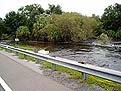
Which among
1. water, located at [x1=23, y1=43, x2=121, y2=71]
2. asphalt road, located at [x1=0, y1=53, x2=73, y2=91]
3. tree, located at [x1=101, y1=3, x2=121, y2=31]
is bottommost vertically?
water, located at [x1=23, y1=43, x2=121, y2=71]

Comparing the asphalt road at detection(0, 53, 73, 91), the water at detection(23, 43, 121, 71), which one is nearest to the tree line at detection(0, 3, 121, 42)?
the water at detection(23, 43, 121, 71)

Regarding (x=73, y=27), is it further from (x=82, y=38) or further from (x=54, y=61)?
(x=54, y=61)

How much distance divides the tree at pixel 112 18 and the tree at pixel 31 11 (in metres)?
27.5

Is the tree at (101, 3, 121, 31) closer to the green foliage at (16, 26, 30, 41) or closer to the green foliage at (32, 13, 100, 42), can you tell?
the green foliage at (32, 13, 100, 42)

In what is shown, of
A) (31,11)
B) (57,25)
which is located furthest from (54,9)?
(57,25)

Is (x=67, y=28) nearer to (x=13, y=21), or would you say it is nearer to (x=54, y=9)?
(x=54, y=9)

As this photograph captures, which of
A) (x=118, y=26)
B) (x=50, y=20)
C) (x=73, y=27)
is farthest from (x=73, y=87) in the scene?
(x=118, y=26)

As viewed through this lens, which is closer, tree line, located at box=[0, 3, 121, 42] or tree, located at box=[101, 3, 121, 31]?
tree line, located at box=[0, 3, 121, 42]

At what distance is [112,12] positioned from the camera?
9681 cm

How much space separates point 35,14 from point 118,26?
34.8m

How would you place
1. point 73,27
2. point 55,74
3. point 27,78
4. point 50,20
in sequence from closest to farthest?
point 27,78 → point 55,74 → point 73,27 → point 50,20

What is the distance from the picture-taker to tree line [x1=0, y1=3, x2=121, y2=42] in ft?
207

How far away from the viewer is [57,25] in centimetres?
6538

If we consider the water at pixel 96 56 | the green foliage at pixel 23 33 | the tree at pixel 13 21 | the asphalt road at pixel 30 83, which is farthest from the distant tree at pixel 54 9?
the asphalt road at pixel 30 83
